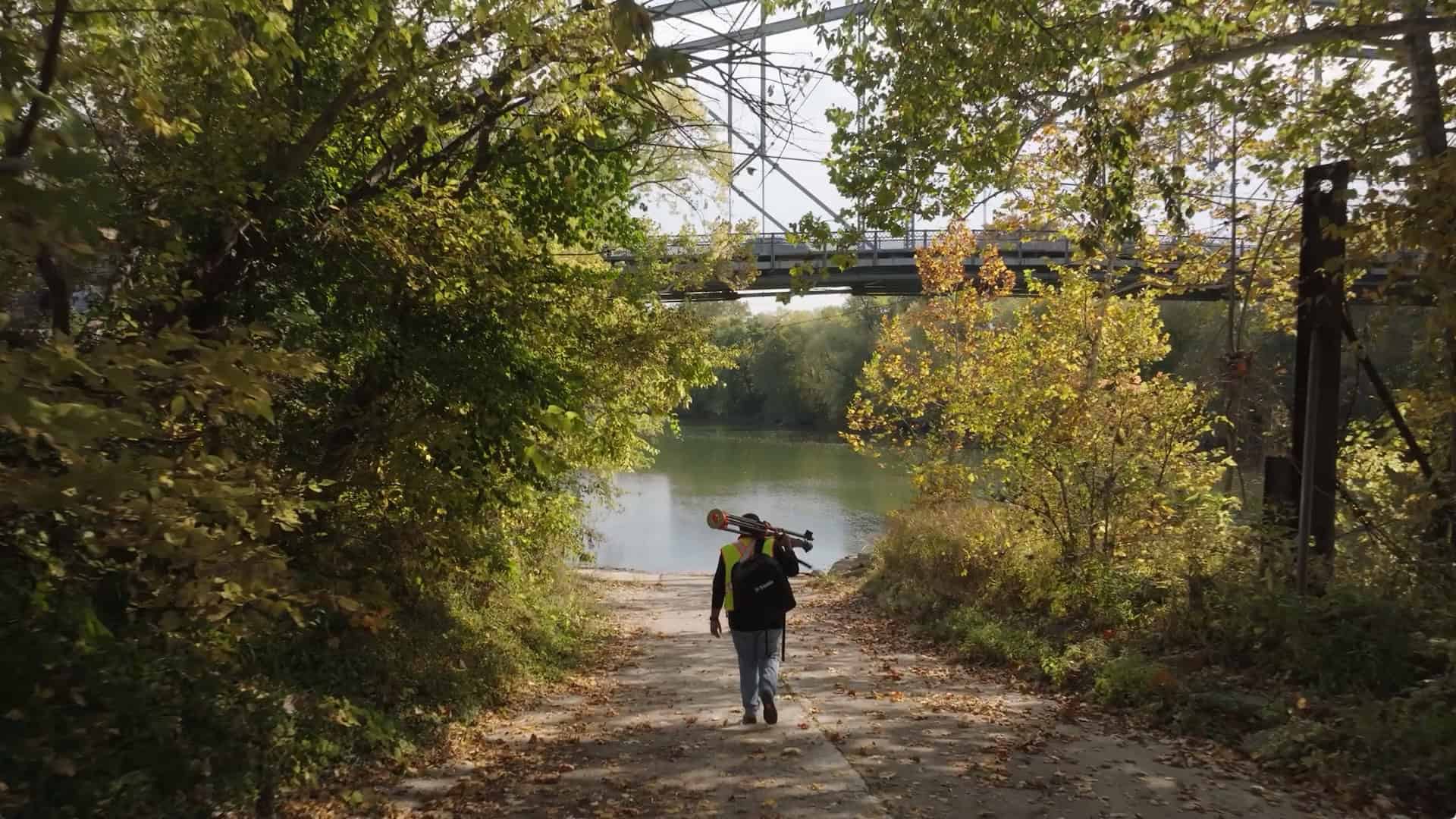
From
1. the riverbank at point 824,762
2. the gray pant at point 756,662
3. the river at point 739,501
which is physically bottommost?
the river at point 739,501

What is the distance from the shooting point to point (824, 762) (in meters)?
5.18

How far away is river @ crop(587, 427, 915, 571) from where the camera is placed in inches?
1066

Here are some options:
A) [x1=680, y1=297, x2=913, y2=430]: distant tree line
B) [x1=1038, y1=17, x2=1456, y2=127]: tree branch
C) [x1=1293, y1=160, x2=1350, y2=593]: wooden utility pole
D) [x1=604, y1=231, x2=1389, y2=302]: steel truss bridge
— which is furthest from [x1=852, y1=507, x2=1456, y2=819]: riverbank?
[x1=680, y1=297, x2=913, y2=430]: distant tree line

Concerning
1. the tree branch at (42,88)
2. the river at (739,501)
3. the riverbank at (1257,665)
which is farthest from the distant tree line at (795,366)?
the tree branch at (42,88)

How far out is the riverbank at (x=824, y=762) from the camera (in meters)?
4.56

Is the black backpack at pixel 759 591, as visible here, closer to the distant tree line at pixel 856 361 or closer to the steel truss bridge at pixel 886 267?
the distant tree line at pixel 856 361

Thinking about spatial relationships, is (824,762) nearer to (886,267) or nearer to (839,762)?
(839,762)

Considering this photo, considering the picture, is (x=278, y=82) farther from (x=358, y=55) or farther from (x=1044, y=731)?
(x=1044, y=731)

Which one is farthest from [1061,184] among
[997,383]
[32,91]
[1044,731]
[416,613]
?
[32,91]

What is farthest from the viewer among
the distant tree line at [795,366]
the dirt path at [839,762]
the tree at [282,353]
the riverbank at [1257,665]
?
the distant tree line at [795,366]

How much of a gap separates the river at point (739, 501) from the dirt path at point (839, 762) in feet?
29.4

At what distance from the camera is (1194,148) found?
8969mm

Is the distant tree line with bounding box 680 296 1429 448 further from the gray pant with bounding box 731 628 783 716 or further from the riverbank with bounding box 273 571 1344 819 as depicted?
the gray pant with bounding box 731 628 783 716

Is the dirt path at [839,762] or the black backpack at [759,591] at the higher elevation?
the black backpack at [759,591]
